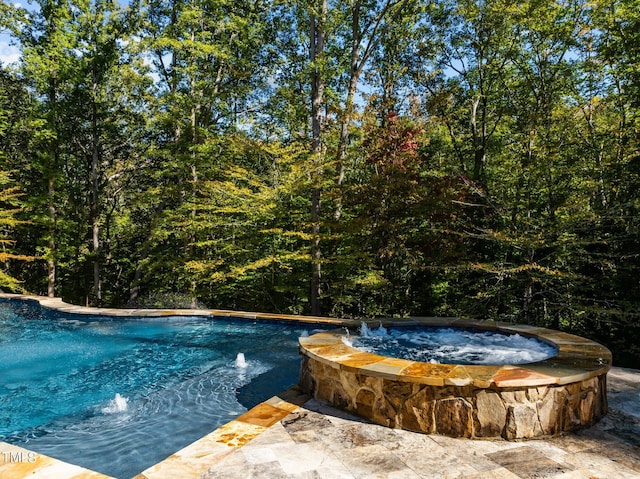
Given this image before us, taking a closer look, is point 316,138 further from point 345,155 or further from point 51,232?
point 51,232

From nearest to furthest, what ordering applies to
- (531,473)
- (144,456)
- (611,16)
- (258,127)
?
(531,473) < (144,456) < (611,16) < (258,127)

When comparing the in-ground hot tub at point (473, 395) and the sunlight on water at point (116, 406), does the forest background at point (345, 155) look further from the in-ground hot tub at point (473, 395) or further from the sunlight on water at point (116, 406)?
the sunlight on water at point (116, 406)

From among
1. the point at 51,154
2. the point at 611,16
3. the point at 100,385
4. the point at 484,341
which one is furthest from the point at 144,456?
the point at 51,154

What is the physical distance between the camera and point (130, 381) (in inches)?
169

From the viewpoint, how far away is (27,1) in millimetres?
10711

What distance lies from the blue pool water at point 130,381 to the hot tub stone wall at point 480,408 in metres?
1.39

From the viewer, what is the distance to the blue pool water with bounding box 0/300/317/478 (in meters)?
2.91

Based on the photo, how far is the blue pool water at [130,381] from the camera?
291 cm

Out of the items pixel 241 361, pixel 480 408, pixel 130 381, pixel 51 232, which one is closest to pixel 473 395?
pixel 480 408

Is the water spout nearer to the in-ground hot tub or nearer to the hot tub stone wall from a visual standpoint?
the in-ground hot tub

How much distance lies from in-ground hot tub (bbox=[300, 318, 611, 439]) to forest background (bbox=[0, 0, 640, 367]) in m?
3.25

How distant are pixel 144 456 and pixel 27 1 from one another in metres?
13.5

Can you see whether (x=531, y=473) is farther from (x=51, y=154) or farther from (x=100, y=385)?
(x=51, y=154)

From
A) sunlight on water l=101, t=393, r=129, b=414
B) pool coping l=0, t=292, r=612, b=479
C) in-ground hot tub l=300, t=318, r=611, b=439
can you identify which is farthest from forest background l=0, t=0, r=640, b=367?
sunlight on water l=101, t=393, r=129, b=414
